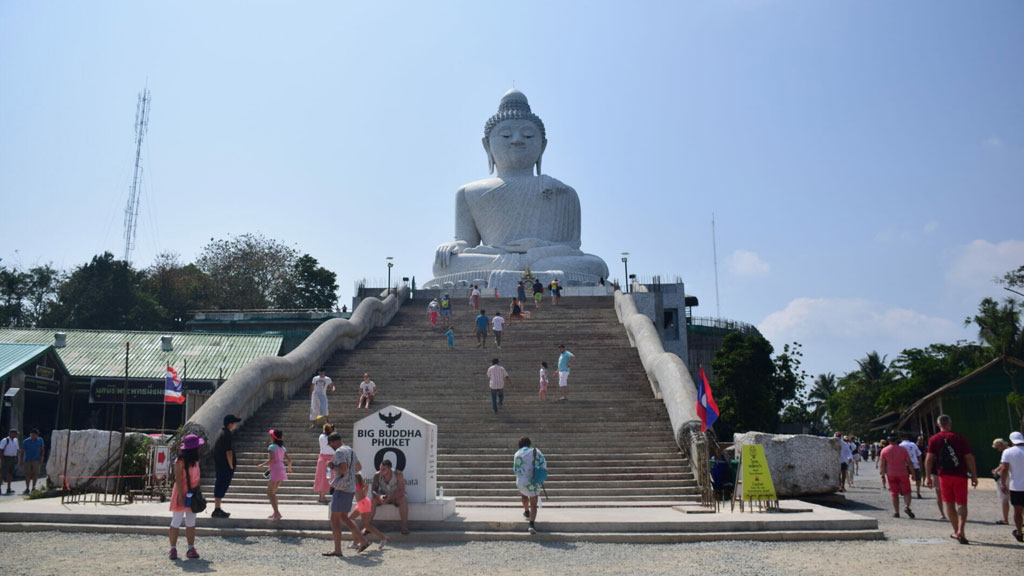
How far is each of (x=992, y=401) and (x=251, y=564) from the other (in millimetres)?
20178

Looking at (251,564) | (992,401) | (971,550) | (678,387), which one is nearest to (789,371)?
(992,401)

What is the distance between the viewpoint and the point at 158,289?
1674 inches

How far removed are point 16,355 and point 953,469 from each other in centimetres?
1881

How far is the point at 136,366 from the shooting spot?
22484mm

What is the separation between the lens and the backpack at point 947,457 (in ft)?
30.6

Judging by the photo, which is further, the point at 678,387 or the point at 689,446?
the point at 678,387

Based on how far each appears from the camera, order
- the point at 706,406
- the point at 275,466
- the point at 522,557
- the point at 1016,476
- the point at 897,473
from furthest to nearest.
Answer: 1. the point at 897,473
2. the point at 706,406
3. the point at 275,466
4. the point at 1016,476
5. the point at 522,557

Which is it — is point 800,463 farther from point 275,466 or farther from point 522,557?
point 275,466

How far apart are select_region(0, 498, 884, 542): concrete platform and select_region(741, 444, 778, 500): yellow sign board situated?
24cm

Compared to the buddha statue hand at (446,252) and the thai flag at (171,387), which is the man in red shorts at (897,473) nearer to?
the thai flag at (171,387)

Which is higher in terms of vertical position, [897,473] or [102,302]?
[102,302]

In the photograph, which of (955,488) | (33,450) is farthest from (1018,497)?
(33,450)

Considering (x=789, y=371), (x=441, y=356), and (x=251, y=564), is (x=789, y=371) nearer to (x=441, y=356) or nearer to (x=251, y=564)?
(x=441, y=356)

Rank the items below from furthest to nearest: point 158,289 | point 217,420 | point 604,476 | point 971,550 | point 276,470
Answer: point 158,289, point 217,420, point 604,476, point 276,470, point 971,550
